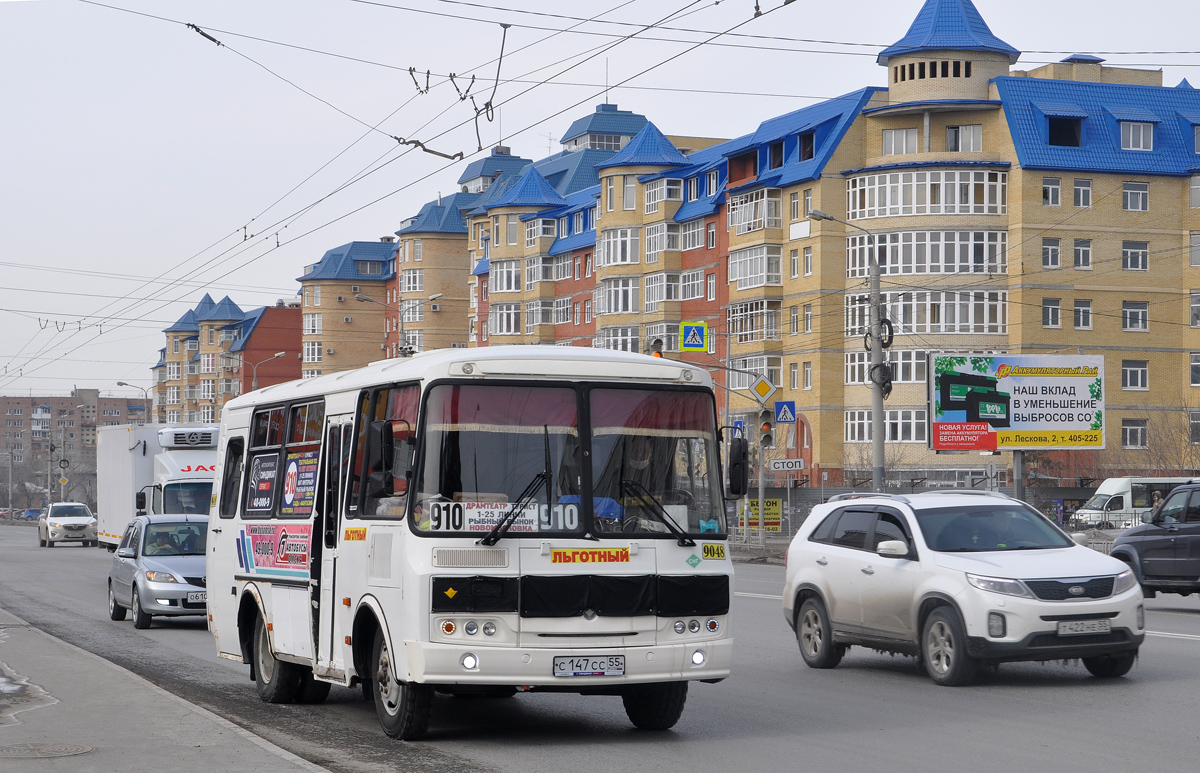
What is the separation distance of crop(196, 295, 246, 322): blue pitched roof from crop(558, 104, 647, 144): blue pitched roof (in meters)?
53.8

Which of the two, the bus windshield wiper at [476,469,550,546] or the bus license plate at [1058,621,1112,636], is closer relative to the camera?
the bus windshield wiper at [476,469,550,546]

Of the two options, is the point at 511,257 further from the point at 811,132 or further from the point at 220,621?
the point at 220,621

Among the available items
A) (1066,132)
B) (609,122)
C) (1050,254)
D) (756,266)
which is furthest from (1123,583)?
(609,122)

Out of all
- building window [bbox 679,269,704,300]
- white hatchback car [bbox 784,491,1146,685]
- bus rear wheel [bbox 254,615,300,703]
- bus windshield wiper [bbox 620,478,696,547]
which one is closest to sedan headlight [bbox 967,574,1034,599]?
white hatchback car [bbox 784,491,1146,685]

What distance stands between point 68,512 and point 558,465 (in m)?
51.9

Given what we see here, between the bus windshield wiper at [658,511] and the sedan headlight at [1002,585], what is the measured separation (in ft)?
11.1

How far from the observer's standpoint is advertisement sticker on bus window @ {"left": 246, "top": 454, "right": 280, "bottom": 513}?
12.8m

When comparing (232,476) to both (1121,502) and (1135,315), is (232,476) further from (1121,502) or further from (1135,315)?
(1135,315)

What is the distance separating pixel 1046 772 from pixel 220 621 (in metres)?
7.83

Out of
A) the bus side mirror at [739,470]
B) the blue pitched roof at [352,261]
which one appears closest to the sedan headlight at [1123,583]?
the bus side mirror at [739,470]

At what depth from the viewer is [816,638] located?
48.6 ft

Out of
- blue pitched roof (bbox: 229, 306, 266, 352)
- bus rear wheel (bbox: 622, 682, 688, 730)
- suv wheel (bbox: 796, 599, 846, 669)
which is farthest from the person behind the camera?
blue pitched roof (bbox: 229, 306, 266, 352)

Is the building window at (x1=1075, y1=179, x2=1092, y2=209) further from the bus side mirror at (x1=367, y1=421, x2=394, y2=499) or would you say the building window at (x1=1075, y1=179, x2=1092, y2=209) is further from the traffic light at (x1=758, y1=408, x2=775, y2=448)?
the bus side mirror at (x1=367, y1=421, x2=394, y2=499)

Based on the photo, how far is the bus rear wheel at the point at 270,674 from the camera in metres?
12.5
